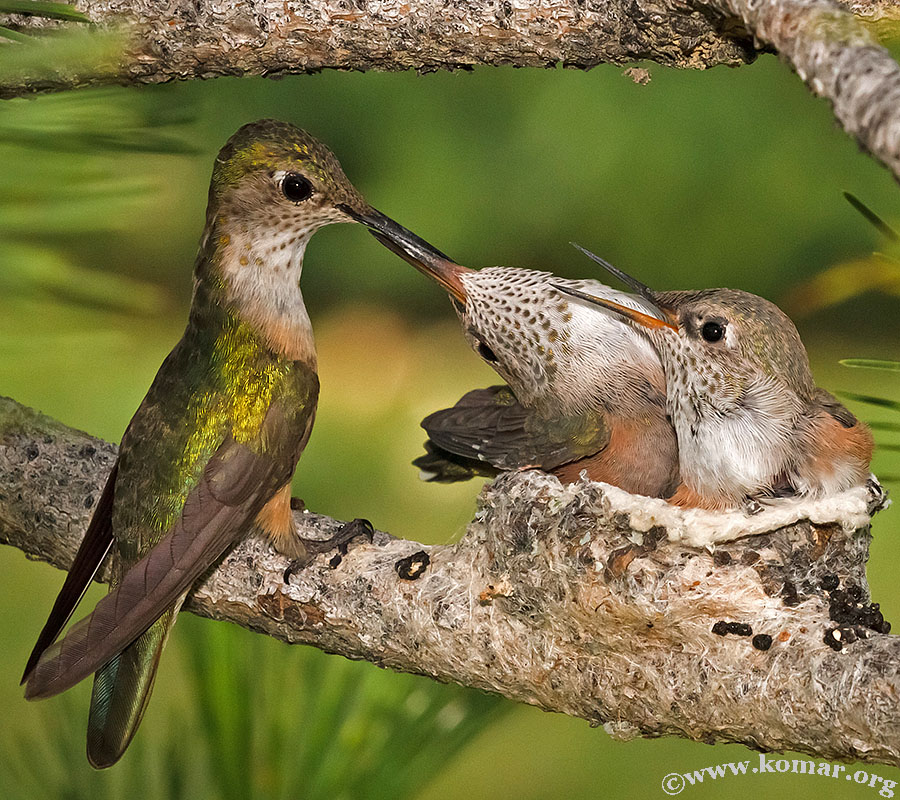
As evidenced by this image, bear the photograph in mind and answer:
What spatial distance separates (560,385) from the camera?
59.8 inches

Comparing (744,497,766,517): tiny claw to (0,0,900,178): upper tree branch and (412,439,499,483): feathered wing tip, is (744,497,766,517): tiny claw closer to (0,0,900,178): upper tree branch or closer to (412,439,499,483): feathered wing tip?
(412,439,499,483): feathered wing tip

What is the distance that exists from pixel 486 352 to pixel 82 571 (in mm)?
622

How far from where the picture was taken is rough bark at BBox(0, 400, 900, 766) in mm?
1104

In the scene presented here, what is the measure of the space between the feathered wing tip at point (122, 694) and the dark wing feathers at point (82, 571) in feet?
0.27

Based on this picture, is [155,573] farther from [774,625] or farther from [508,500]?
[774,625]

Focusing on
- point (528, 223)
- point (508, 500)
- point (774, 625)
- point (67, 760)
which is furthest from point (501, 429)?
point (528, 223)

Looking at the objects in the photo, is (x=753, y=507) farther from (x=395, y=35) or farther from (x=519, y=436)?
(x=395, y=35)

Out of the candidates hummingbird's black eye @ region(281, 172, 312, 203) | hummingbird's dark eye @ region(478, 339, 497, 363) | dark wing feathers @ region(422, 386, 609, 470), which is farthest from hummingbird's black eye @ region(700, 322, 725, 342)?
hummingbird's black eye @ region(281, 172, 312, 203)

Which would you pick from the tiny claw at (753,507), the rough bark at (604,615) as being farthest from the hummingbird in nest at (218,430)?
the tiny claw at (753,507)

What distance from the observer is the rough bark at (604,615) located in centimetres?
110

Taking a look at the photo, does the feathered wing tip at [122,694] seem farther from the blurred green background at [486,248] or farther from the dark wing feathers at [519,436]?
the blurred green background at [486,248]

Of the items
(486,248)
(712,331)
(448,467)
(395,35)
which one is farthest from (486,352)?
(486,248)

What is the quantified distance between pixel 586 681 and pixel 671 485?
1.30ft

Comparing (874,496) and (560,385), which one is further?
(560,385)
